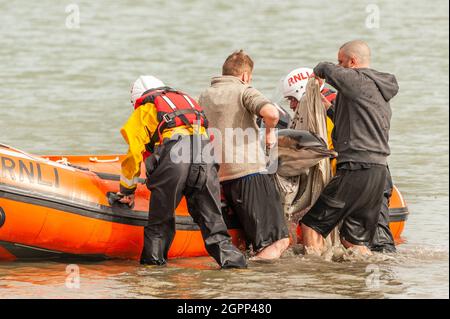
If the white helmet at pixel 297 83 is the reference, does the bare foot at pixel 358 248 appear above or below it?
below

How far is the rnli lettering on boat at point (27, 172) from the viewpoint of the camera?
8.66 m

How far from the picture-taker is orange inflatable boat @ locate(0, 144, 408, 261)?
28.4ft

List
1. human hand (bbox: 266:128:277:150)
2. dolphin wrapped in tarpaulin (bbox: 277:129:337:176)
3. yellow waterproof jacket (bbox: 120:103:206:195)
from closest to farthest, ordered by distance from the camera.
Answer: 1. yellow waterproof jacket (bbox: 120:103:206:195)
2. human hand (bbox: 266:128:277:150)
3. dolphin wrapped in tarpaulin (bbox: 277:129:337:176)

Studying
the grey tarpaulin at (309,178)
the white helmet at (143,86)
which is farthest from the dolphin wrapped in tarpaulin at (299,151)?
the white helmet at (143,86)

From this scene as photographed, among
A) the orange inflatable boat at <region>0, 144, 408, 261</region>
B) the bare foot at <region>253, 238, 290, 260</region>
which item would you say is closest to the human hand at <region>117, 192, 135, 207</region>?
the orange inflatable boat at <region>0, 144, 408, 261</region>

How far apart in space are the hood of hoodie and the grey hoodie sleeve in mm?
97

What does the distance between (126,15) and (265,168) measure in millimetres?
18248

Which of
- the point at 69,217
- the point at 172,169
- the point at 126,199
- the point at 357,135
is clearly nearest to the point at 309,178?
the point at 357,135

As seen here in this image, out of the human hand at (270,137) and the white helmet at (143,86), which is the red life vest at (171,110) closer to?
the white helmet at (143,86)

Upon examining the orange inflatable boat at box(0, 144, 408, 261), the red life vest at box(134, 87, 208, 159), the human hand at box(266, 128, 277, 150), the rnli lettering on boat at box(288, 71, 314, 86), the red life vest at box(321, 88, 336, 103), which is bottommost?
the orange inflatable boat at box(0, 144, 408, 261)

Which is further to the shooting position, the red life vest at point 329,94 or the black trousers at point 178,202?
the red life vest at point 329,94

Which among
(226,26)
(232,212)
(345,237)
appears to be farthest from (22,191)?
(226,26)

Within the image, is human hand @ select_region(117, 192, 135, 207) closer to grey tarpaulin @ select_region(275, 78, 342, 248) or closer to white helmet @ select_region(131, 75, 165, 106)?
white helmet @ select_region(131, 75, 165, 106)

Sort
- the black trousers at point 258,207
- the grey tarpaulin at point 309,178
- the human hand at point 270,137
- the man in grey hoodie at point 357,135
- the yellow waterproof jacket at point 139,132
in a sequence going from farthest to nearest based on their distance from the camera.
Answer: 1. the grey tarpaulin at point 309,178
2. the black trousers at point 258,207
3. the man in grey hoodie at point 357,135
4. the human hand at point 270,137
5. the yellow waterproof jacket at point 139,132
